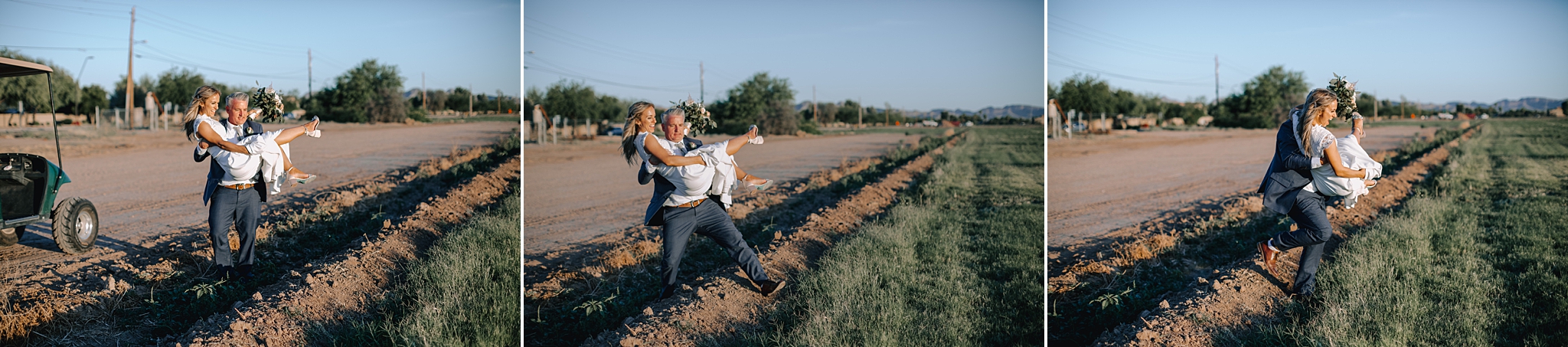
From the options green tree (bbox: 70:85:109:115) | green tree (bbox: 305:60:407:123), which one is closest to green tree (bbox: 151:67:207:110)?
green tree (bbox: 70:85:109:115)

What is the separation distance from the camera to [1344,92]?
4.76 m

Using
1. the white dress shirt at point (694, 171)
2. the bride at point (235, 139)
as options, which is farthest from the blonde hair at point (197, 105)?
the white dress shirt at point (694, 171)

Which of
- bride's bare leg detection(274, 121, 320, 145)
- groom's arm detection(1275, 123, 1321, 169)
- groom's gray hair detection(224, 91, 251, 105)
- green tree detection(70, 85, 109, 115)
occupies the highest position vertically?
green tree detection(70, 85, 109, 115)

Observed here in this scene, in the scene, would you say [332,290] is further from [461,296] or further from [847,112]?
[847,112]

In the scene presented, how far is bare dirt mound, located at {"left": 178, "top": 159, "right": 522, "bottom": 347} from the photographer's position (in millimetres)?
4109

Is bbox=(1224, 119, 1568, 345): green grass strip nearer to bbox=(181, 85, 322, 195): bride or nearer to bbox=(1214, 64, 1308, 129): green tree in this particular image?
bbox=(1214, 64, 1308, 129): green tree

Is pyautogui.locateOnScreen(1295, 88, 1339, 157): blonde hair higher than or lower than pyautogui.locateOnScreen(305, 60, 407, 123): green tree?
lower

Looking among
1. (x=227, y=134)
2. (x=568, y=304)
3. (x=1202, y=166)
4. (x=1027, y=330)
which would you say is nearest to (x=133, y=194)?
(x=227, y=134)

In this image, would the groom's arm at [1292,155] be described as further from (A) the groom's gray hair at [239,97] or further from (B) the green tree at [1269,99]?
(A) the groom's gray hair at [239,97]

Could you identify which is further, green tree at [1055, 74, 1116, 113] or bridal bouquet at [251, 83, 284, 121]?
green tree at [1055, 74, 1116, 113]

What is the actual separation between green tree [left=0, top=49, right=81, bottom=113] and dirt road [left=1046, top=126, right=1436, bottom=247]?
19.3 metres

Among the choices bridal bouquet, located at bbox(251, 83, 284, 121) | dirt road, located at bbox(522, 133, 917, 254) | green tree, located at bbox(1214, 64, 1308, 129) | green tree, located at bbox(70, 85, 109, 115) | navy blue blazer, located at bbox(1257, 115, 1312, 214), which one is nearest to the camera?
navy blue blazer, located at bbox(1257, 115, 1312, 214)

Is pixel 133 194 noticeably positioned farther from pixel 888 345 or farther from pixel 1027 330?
pixel 1027 330

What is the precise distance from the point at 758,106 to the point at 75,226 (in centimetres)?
539
